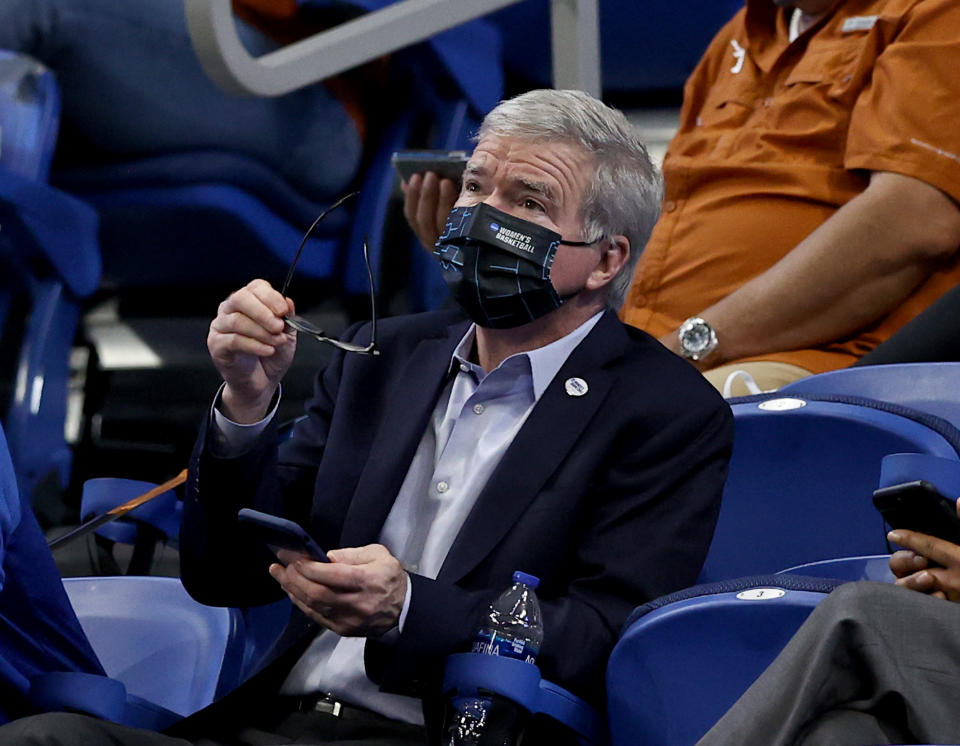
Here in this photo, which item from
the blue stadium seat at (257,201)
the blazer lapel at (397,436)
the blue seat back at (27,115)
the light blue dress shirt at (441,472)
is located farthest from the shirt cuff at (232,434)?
the blue stadium seat at (257,201)

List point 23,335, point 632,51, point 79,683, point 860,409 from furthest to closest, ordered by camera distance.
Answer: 1. point 632,51
2. point 23,335
3. point 860,409
4. point 79,683

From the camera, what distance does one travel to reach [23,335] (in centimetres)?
304

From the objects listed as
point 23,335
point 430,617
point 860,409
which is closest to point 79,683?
point 430,617

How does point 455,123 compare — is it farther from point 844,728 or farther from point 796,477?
point 844,728

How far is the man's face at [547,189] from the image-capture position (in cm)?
178

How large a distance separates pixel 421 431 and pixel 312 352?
1.52 metres

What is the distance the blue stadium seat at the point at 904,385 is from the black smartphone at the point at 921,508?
1.46 ft

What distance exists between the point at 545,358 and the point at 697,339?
1.89 feet

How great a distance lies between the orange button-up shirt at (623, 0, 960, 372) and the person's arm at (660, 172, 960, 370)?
2cm

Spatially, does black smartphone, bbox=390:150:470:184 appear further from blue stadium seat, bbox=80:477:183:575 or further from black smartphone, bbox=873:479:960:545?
black smartphone, bbox=873:479:960:545

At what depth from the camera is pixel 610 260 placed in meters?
1.83

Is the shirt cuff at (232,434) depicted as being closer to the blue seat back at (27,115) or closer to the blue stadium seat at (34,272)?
the blue stadium seat at (34,272)

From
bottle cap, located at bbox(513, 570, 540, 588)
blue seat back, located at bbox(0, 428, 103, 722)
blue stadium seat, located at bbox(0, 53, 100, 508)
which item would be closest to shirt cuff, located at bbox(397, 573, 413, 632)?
bottle cap, located at bbox(513, 570, 540, 588)

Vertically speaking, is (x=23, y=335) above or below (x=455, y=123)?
below
